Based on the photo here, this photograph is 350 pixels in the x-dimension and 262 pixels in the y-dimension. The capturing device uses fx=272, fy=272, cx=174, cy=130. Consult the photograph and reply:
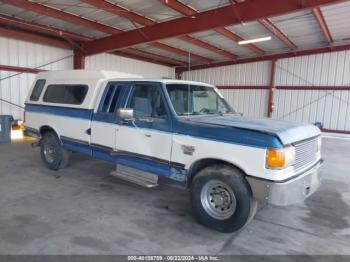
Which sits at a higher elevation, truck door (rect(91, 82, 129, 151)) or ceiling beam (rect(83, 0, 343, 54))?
ceiling beam (rect(83, 0, 343, 54))

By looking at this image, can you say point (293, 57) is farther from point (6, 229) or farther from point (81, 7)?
point (6, 229)

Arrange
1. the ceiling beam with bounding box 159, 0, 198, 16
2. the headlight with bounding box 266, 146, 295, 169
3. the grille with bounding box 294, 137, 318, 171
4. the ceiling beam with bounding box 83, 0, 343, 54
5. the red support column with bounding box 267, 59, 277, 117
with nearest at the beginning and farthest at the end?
the headlight with bounding box 266, 146, 295, 169
the grille with bounding box 294, 137, 318, 171
the ceiling beam with bounding box 83, 0, 343, 54
the ceiling beam with bounding box 159, 0, 198, 16
the red support column with bounding box 267, 59, 277, 117

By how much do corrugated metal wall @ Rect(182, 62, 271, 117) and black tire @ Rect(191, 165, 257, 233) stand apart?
1475 cm

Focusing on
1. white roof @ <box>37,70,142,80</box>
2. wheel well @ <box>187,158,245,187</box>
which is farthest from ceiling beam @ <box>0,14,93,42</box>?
wheel well @ <box>187,158,245,187</box>

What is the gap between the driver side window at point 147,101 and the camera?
4.22 m

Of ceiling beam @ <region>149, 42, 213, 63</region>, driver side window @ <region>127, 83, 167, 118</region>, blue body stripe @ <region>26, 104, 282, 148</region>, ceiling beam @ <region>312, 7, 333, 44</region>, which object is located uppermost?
ceiling beam @ <region>312, 7, 333, 44</region>

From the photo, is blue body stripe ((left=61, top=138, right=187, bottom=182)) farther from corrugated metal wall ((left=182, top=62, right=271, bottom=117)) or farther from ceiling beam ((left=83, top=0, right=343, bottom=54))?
corrugated metal wall ((left=182, top=62, right=271, bottom=117))

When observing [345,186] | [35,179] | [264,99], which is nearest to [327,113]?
[264,99]

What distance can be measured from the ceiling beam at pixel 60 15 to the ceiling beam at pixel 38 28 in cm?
164

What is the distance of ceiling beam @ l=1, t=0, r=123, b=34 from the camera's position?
7.98 meters

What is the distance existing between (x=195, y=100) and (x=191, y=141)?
1024 mm

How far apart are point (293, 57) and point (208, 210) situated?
15.1m

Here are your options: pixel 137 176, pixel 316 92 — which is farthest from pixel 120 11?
pixel 316 92

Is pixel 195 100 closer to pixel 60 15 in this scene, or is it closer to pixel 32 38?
pixel 60 15
